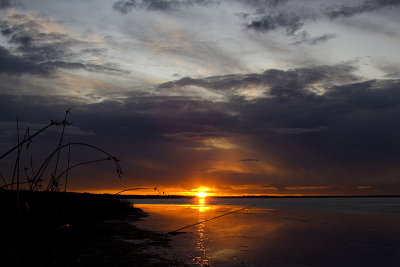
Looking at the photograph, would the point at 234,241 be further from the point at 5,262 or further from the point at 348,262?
the point at 5,262

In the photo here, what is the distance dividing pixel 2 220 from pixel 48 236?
130 cm

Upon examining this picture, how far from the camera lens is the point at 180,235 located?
957 inches

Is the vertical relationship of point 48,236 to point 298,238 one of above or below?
A: above

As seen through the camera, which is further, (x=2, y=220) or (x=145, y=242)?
(x=145, y=242)

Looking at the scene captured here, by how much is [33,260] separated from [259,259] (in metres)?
12.2

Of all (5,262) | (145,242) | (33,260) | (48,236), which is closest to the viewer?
(5,262)

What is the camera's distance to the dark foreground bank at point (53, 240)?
614 centimetres

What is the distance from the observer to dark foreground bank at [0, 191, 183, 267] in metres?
6.14

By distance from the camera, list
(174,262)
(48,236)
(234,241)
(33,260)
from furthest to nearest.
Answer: (234,241) < (174,262) < (48,236) < (33,260)

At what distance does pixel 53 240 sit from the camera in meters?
6.77

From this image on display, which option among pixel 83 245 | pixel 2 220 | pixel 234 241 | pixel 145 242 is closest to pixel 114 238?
pixel 145 242

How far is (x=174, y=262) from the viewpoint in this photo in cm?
1476

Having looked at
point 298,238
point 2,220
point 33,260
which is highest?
point 2,220

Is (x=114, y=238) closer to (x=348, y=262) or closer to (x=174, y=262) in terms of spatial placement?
(x=174, y=262)
